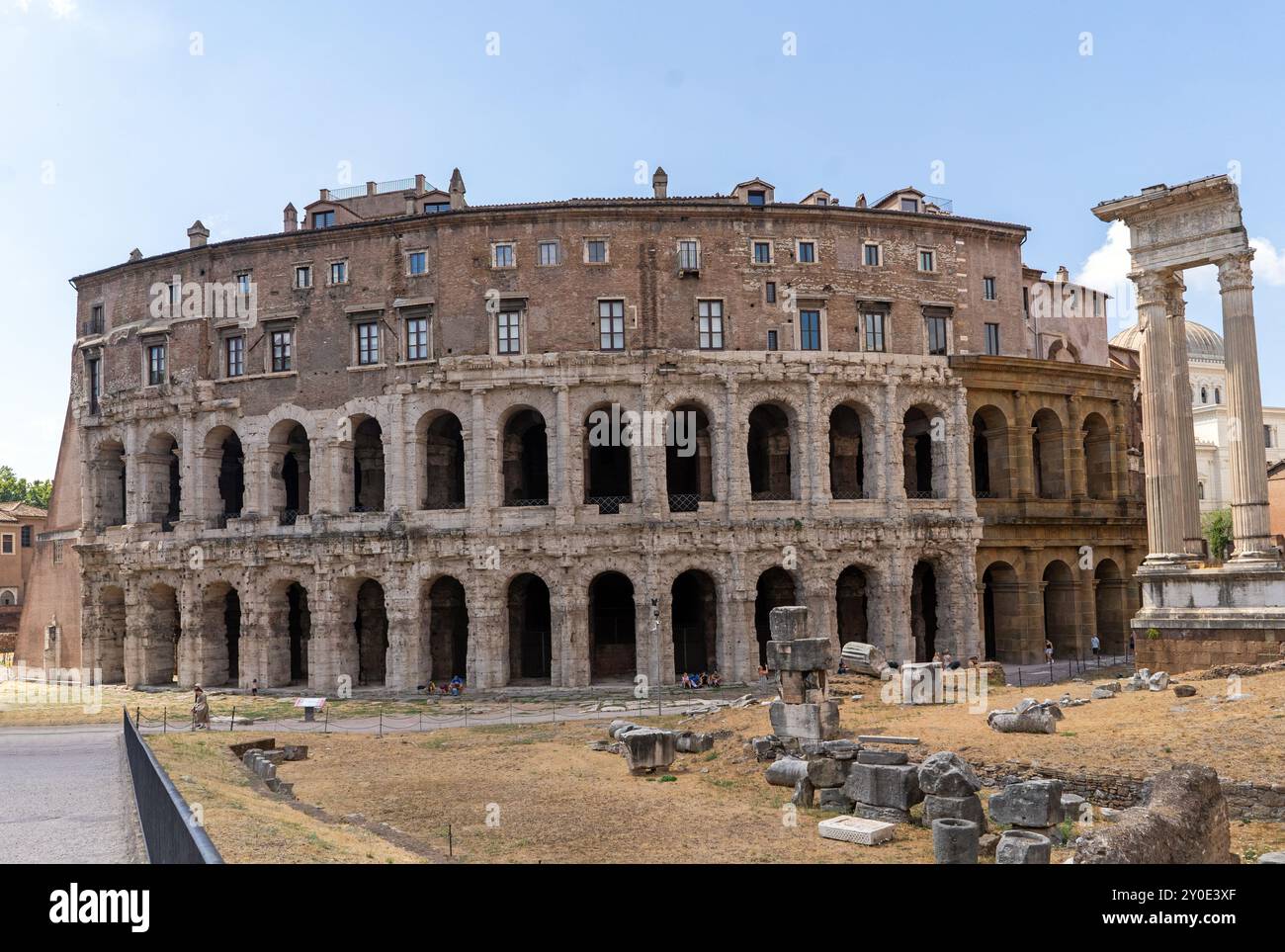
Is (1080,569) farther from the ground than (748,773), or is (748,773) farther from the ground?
(1080,569)

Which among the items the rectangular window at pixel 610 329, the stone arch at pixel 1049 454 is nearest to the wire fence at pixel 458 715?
the rectangular window at pixel 610 329

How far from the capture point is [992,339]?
39.7 m

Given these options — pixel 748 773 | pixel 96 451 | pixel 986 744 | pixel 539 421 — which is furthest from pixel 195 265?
pixel 986 744

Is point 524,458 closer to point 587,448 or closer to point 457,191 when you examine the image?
point 587,448

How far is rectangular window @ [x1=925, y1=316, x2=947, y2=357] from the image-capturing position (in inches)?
1507

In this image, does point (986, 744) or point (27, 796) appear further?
point (986, 744)

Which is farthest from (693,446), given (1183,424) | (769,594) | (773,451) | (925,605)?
(1183,424)

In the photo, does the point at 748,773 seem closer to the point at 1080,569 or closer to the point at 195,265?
the point at 1080,569

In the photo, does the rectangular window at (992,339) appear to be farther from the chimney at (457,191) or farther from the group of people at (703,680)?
the chimney at (457,191)

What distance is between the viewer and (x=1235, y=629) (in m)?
26.9

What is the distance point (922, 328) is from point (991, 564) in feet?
31.5

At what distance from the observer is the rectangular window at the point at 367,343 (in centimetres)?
3703

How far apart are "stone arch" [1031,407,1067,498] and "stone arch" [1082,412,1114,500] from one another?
1547 millimetres
